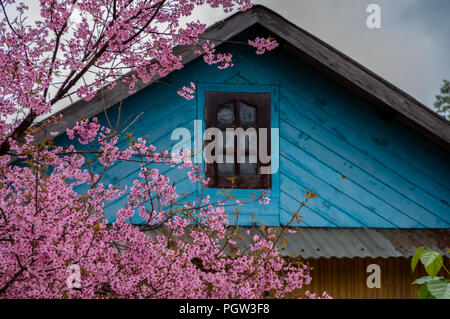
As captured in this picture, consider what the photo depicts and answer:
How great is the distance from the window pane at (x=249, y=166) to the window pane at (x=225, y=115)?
0.60m

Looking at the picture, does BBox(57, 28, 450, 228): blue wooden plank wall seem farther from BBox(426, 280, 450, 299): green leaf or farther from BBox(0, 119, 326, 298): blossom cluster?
BBox(426, 280, 450, 299): green leaf

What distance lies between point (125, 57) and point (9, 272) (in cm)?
204

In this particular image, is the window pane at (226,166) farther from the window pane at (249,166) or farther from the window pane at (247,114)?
the window pane at (247,114)

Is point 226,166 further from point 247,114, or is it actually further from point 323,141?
point 323,141

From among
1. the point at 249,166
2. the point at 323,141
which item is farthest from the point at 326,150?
the point at 249,166

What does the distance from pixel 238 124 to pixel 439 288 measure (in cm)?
472

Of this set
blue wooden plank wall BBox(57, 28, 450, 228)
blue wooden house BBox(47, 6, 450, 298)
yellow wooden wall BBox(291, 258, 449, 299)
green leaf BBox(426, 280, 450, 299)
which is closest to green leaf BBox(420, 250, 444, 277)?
green leaf BBox(426, 280, 450, 299)

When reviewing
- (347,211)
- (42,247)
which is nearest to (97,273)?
(42,247)

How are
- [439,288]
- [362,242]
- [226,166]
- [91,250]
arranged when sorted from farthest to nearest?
1. [226,166]
2. [362,242]
3. [91,250]
4. [439,288]

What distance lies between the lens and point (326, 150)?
722 cm

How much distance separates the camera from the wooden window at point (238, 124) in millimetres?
7004

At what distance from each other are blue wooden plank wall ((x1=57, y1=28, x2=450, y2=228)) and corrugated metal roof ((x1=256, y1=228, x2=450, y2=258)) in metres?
0.14

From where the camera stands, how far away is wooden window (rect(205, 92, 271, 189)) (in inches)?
276

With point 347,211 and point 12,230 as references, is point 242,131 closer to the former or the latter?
point 347,211
